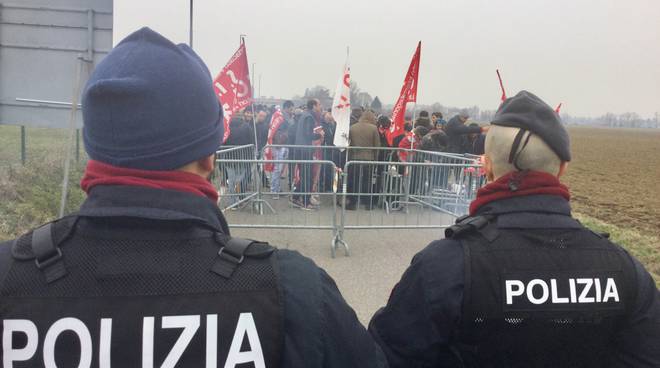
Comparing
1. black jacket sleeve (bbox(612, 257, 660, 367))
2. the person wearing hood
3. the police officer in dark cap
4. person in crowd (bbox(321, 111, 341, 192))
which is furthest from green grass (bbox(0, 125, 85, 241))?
the person wearing hood

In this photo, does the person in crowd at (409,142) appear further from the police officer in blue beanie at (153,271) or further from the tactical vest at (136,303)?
the tactical vest at (136,303)

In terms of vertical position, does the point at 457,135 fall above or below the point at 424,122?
below

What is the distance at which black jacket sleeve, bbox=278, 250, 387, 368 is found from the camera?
4.14 ft

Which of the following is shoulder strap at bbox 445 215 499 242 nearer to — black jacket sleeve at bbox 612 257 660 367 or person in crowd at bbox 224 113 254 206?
black jacket sleeve at bbox 612 257 660 367

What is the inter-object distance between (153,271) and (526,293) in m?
1.32

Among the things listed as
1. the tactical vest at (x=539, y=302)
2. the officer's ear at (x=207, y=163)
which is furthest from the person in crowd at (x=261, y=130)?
the officer's ear at (x=207, y=163)

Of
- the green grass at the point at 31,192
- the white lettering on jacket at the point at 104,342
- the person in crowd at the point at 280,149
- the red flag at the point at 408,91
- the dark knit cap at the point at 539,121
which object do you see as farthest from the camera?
the red flag at the point at 408,91

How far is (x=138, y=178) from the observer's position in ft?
4.29

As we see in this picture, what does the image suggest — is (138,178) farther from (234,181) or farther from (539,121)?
(234,181)

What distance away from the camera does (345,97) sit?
10.4 meters

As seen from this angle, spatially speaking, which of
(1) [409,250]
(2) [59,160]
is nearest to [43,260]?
(1) [409,250]

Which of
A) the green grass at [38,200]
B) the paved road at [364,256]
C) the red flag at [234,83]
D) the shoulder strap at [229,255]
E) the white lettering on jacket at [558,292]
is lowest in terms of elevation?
the paved road at [364,256]

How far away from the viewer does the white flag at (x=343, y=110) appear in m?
10.3

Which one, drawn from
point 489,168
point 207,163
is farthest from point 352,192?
point 207,163
